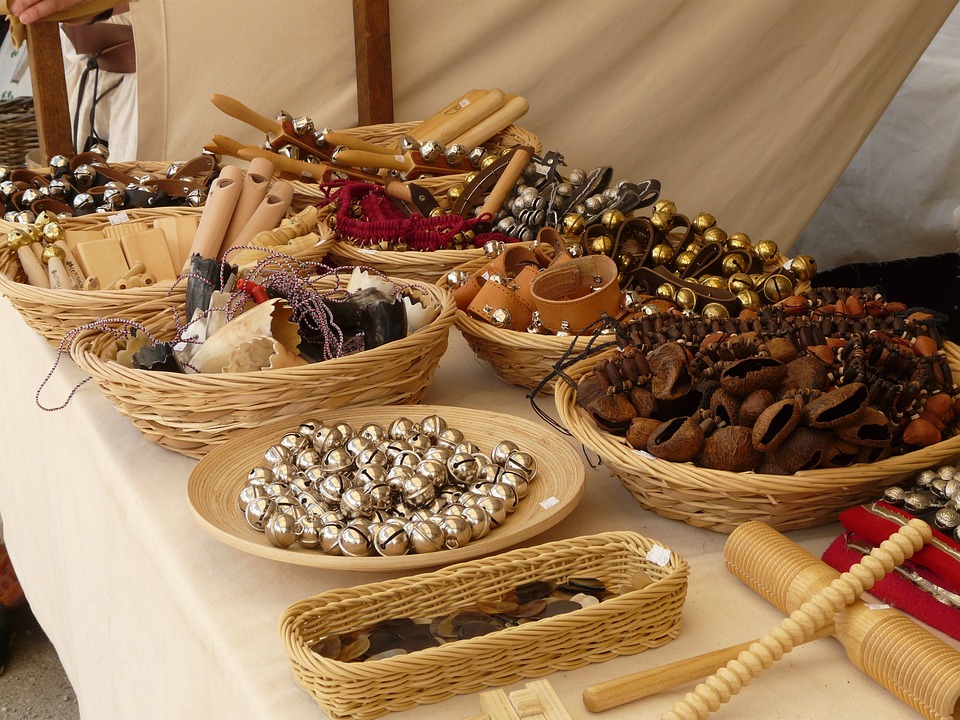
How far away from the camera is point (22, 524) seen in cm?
143

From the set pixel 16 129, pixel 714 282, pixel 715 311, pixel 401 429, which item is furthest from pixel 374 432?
pixel 16 129

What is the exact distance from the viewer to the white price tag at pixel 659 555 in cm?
71

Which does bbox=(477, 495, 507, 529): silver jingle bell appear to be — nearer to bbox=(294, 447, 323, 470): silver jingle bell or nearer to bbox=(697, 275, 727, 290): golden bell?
bbox=(294, 447, 323, 470): silver jingle bell

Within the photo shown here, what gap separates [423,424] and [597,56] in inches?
58.5

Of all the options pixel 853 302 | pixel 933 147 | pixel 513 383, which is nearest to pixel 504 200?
pixel 513 383

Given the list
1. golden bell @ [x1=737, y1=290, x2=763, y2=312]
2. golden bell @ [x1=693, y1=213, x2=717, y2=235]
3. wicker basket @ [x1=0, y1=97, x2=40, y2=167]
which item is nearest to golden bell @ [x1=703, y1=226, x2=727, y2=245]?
golden bell @ [x1=693, y1=213, x2=717, y2=235]

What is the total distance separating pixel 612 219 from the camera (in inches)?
53.9

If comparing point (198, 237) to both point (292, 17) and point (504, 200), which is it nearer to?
point (504, 200)

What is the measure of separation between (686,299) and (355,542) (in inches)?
23.1

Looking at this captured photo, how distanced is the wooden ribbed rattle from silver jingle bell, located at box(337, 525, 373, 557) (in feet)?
0.90

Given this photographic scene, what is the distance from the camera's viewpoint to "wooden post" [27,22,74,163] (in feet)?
5.64

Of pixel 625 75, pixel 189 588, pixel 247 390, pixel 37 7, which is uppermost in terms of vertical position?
pixel 37 7

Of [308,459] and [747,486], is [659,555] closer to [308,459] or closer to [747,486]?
[747,486]

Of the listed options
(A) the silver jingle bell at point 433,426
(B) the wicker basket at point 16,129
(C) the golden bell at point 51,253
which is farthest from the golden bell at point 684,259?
(B) the wicker basket at point 16,129
